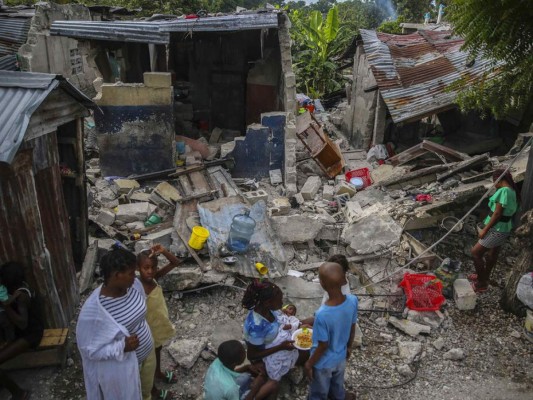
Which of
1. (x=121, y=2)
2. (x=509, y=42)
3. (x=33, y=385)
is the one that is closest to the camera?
(x=33, y=385)

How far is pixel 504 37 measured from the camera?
201 inches

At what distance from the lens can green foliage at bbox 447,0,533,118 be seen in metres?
4.88

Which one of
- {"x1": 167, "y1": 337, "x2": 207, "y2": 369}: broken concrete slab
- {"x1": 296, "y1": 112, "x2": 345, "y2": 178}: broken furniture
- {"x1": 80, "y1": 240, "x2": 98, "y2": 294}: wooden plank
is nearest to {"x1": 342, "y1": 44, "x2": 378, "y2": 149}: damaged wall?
{"x1": 296, "y1": 112, "x2": 345, "y2": 178}: broken furniture

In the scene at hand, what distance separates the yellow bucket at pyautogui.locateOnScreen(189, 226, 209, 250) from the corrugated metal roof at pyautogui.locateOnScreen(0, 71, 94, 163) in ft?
8.37

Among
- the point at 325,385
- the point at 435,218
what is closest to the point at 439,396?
the point at 325,385

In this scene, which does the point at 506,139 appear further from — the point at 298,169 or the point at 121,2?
the point at 121,2

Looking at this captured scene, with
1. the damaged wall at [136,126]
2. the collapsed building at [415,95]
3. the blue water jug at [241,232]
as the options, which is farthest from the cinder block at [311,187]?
the damaged wall at [136,126]

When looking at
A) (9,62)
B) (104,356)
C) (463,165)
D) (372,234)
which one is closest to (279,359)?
(104,356)

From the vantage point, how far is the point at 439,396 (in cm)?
464

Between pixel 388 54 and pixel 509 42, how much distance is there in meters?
8.33

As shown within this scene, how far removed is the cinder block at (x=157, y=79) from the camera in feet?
28.4

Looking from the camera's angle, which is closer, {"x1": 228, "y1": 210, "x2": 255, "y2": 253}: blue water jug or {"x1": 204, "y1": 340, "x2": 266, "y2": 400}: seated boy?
{"x1": 204, "y1": 340, "x2": 266, "y2": 400}: seated boy

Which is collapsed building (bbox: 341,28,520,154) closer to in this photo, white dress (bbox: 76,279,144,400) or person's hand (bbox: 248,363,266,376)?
person's hand (bbox: 248,363,266,376)

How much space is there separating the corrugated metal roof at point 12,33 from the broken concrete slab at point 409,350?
41.9 ft
